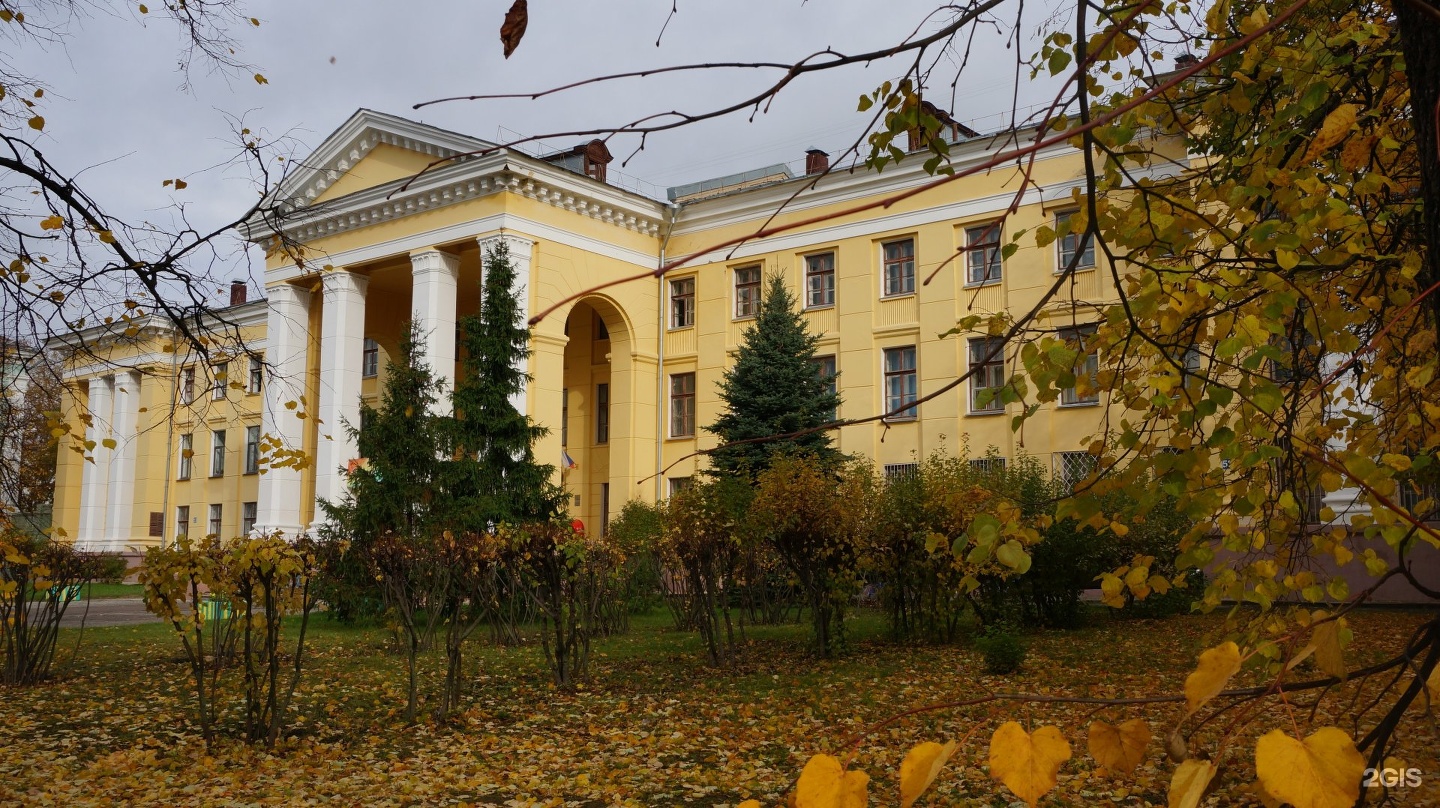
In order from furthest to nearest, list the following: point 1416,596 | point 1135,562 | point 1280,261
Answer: point 1416,596
point 1135,562
point 1280,261

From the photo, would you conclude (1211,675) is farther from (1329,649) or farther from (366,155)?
(366,155)

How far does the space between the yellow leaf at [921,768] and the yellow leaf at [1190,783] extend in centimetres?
24

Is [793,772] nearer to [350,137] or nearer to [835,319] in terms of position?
[835,319]

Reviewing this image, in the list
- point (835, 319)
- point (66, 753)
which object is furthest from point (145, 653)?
point (835, 319)

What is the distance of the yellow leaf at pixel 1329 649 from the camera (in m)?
1.51

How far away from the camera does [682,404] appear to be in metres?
32.4

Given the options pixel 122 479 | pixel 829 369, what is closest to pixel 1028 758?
pixel 829 369

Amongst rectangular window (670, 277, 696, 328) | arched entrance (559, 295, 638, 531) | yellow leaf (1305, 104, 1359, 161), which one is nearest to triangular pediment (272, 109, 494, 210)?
arched entrance (559, 295, 638, 531)

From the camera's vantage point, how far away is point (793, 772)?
690 cm

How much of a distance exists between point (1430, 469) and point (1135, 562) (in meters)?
1.17

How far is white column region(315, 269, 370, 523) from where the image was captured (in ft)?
100

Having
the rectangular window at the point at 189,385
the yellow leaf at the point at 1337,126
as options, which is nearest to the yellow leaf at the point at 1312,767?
the yellow leaf at the point at 1337,126

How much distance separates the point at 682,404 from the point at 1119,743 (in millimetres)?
30947

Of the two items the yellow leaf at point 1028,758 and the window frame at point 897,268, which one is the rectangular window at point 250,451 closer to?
the window frame at point 897,268
